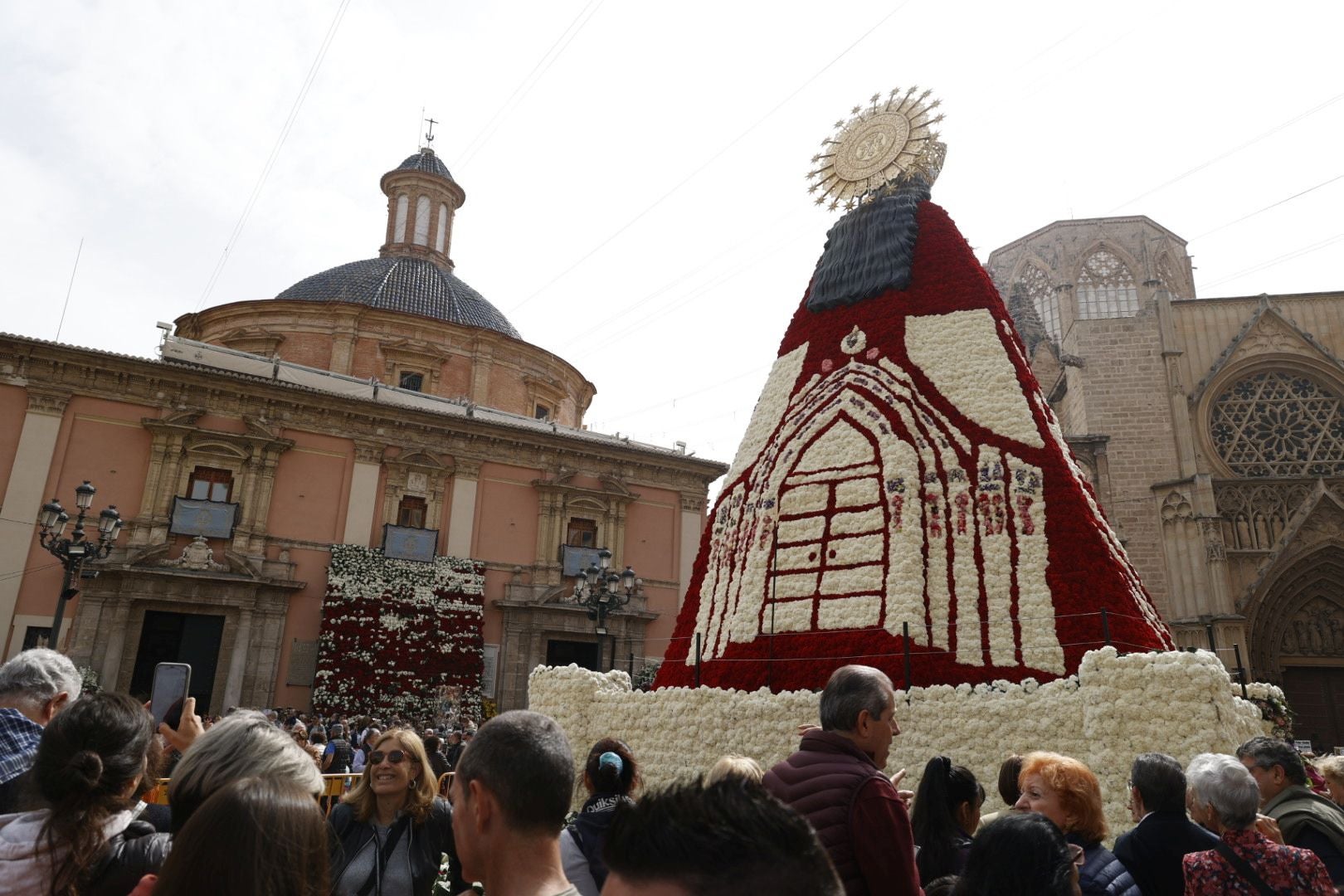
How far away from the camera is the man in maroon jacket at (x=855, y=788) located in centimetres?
262

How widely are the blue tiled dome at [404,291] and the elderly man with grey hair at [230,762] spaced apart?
80.3 feet

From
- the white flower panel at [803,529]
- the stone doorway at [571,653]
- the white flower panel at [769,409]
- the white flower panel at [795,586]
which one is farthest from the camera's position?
the stone doorway at [571,653]

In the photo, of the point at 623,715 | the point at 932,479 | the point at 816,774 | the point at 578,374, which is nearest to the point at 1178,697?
the point at 932,479

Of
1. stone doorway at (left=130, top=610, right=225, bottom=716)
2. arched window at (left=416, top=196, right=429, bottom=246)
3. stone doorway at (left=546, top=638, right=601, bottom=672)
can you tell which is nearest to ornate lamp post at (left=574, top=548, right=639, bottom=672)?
stone doorway at (left=546, top=638, right=601, bottom=672)

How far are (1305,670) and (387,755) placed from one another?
2329 cm

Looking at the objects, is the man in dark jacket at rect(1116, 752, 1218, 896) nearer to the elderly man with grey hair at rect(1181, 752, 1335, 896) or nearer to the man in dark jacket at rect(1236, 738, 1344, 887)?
the elderly man with grey hair at rect(1181, 752, 1335, 896)

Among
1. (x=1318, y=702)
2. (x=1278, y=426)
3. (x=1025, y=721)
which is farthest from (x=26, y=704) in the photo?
(x=1278, y=426)

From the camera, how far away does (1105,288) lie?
1358 inches

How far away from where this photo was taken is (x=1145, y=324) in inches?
897

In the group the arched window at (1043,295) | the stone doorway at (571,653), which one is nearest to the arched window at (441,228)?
the stone doorway at (571,653)

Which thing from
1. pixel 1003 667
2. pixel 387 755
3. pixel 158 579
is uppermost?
pixel 158 579

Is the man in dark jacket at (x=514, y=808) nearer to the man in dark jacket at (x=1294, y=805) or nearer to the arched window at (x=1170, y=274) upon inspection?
the man in dark jacket at (x=1294, y=805)

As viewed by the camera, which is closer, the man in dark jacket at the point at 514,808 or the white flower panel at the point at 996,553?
the man in dark jacket at the point at 514,808

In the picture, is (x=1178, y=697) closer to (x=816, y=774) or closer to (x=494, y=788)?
(x=816, y=774)
